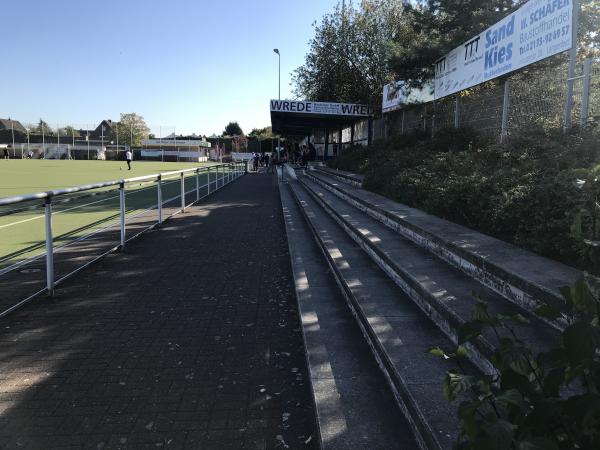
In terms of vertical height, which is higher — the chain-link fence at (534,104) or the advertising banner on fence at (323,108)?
the advertising banner on fence at (323,108)

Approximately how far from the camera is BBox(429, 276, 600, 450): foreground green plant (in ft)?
4.69

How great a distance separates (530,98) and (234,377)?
8.56 m

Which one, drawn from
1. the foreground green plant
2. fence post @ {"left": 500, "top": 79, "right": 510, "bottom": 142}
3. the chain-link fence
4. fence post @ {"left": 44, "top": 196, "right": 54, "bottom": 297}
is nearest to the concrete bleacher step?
the foreground green plant

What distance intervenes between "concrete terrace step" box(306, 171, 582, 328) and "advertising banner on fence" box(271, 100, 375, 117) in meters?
17.3

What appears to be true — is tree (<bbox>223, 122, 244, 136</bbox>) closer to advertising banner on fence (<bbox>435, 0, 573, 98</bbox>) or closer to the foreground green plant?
advertising banner on fence (<bbox>435, 0, 573, 98</bbox>)

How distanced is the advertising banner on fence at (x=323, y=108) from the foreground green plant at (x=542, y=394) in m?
23.2

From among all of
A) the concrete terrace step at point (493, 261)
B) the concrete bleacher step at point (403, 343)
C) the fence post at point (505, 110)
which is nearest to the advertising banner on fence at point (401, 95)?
the fence post at point (505, 110)

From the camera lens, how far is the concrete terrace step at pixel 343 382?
270cm

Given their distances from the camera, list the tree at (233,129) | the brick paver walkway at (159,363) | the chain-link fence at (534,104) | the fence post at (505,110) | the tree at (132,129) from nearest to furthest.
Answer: the brick paver walkway at (159,363) < the chain-link fence at (534,104) < the fence post at (505,110) < the tree at (132,129) < the tree at (233,129)

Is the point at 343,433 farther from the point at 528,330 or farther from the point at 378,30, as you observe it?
the point at 378,30

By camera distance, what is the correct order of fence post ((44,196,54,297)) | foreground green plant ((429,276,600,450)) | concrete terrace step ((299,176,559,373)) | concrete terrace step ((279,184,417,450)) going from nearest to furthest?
foreground green plant ((429,276,600,450)) → concrete terrace step ((279,184,417,450)) → concrete terrace step ((299,176,559,373)) → fence post ((44,196,54,297))

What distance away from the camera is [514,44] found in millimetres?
9570

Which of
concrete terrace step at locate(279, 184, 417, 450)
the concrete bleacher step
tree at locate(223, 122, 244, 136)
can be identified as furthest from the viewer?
tree at locate(223, 122, 244, 136)

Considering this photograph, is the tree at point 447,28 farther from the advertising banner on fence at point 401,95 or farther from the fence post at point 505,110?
the fence post at point 505,110
